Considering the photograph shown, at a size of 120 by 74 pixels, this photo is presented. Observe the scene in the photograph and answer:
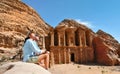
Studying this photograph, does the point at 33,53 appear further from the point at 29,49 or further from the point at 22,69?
the point at 22,69

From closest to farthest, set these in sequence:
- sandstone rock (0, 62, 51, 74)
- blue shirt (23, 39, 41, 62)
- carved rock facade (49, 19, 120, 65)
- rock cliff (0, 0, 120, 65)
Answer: sandstone rock (0, 62, 51, 74)
blue shirt (23, 39, 41, 62)
rock cliff (0, 0, 120, 65)
carved rock facade (49, 19, 120, 65)

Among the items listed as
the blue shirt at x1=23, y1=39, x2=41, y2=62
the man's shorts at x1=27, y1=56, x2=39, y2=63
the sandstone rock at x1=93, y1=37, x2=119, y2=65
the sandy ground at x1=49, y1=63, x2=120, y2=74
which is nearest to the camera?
the man's shorts at x1=27, y1=56, x2=39, y2=63

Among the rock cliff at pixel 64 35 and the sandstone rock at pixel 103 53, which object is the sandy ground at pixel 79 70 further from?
the sandstone rock at pixel 103 53

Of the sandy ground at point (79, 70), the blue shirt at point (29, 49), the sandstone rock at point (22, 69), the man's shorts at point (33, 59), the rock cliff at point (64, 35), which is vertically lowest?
the sandy ground at point (79, 70)

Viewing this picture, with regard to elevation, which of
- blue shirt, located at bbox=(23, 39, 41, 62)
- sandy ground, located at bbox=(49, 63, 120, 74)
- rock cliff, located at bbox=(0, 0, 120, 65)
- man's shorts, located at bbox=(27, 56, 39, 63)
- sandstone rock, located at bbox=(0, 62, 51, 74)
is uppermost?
rock cliff, located at bbox=(0, 0, 120, 65)

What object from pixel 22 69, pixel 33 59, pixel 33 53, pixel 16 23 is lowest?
pixel 22 69

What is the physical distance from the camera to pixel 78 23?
50438mm

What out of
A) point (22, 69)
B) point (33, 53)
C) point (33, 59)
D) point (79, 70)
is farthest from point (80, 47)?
point (22, 69)

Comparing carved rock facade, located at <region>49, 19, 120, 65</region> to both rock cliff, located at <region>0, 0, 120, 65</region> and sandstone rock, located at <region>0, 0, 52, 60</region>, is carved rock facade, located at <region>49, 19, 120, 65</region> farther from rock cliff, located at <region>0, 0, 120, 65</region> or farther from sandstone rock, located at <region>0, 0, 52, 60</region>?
sandstone rock, located at <region>0, 0, 52, 60</region>

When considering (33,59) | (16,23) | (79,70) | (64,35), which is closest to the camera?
(33,59)

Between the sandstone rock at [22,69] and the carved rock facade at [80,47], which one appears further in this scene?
the carved rock facade at [80,47]

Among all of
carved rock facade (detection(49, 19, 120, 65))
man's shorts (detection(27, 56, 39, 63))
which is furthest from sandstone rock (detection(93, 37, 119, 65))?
man's shorts (detection(27, 56, 39, 63))

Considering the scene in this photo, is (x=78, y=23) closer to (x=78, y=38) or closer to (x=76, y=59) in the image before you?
(x=78, y=38)

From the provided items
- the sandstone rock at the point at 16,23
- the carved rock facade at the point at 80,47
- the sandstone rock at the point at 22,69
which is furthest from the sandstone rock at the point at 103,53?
the sandstone rock at the point at 22,69
